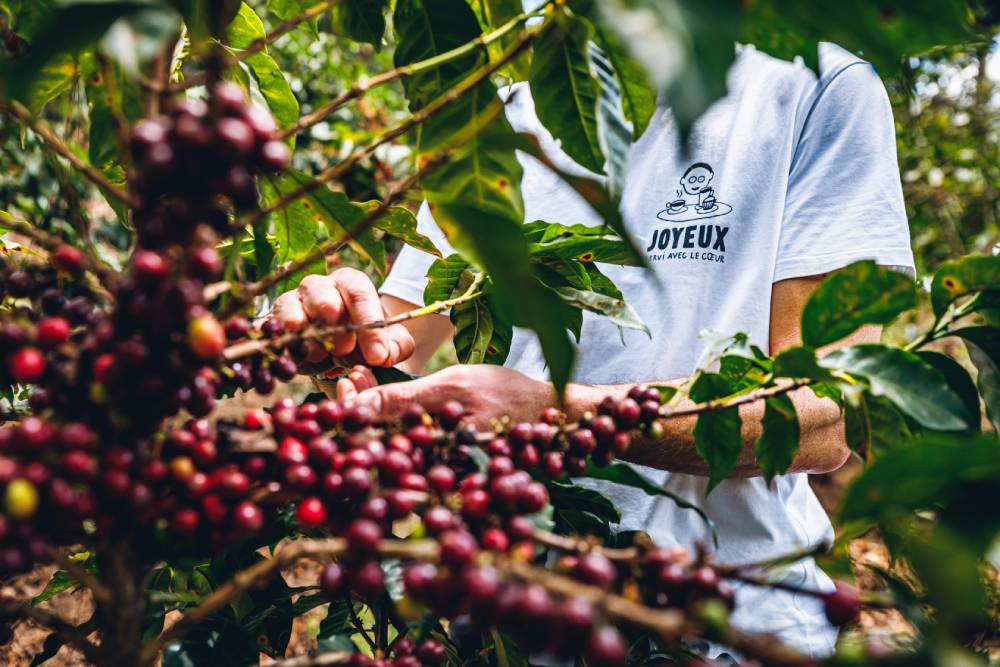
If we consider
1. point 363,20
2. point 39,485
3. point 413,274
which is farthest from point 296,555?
point 413,274

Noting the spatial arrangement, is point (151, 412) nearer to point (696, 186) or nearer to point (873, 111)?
point (696, 186)

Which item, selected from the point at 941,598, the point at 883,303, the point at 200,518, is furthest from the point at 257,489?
the point at 883,303

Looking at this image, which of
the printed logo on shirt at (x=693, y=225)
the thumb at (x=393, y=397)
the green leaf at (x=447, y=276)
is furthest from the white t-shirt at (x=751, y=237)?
the thumb at (x=393, y=397)

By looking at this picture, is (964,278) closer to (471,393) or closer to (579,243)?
(579,243)

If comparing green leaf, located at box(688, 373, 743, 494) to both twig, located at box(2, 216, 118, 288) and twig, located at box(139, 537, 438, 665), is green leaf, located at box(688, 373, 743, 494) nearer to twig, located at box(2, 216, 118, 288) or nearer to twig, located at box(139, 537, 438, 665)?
twig, located at box(139, 537, 438, 665)

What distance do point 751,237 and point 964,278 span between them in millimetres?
856

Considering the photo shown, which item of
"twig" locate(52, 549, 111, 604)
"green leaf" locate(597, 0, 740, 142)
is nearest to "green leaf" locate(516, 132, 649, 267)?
"green leaf" locate(597, 0, 740, 142)

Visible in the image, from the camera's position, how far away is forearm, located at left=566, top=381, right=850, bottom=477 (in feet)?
3.91

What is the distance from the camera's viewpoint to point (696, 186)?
5.36 ft

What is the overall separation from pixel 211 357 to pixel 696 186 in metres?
1.38

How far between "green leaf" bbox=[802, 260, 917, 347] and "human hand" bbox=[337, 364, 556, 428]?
0.39 m

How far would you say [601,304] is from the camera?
0.89 meters

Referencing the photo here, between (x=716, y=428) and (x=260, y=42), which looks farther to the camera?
(x=716, y=428)

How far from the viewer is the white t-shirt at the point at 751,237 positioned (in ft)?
4.69
